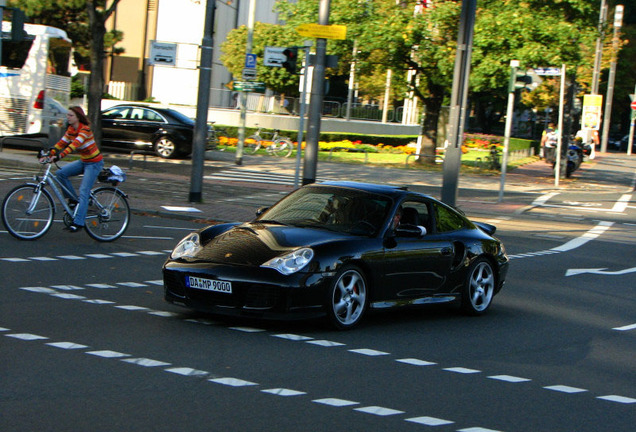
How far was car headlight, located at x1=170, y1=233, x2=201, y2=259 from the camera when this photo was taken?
8.53 meters

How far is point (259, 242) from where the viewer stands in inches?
329

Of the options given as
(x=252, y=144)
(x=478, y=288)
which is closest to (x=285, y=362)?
(x=478, y=288)

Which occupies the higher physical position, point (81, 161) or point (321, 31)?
point (321, 31)

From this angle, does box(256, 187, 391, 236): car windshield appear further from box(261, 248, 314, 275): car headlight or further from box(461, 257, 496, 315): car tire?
box(461, 257, 496, 315): car tire

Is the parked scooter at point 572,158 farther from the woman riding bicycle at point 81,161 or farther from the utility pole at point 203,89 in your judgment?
the woman riding bicycle at point 81,161

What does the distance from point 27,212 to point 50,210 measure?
0.96ft

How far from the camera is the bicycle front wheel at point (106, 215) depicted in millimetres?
12852

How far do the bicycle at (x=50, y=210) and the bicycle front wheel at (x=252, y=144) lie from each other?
27.1m

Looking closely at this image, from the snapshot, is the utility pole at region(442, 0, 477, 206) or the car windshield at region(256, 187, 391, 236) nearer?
the car windshield at region(256, 187, 391, 236)

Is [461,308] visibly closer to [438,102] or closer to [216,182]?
[216,182]

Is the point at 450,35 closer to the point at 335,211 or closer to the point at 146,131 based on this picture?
the point at 146,131

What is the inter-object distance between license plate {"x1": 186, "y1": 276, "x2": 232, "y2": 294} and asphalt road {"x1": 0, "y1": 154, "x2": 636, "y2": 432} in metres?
0.33

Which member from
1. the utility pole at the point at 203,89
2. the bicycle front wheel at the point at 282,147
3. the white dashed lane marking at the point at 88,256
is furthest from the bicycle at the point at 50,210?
the bicycle front wheel at the point at 282,147

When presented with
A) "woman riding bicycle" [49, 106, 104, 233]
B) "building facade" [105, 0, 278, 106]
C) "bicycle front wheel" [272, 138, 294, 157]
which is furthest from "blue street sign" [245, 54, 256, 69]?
"building facade" [105, 0, 278, 106]
